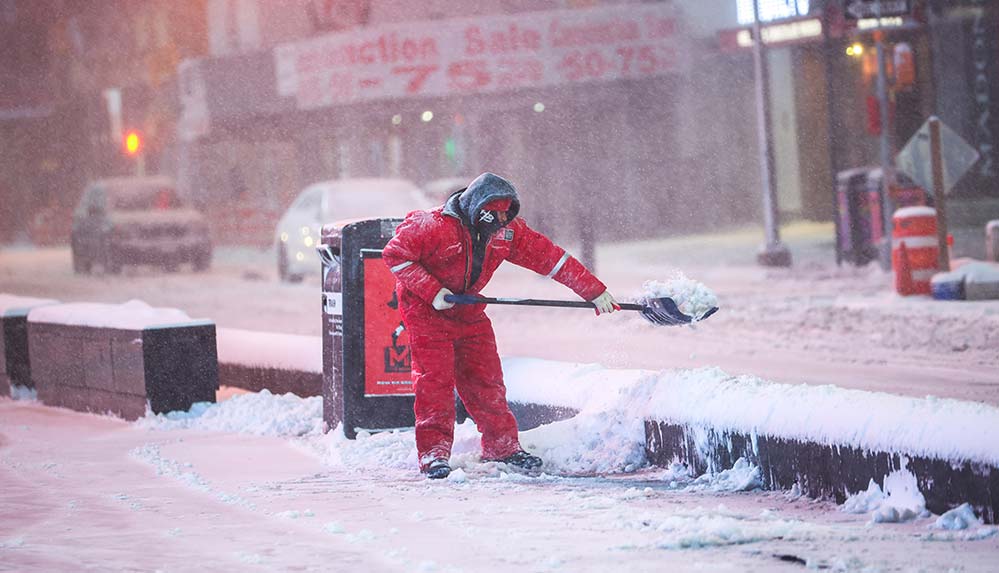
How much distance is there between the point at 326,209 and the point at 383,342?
1354 centimetres

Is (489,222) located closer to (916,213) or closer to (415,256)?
(415,256)

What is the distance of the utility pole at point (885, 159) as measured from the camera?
17828 mm

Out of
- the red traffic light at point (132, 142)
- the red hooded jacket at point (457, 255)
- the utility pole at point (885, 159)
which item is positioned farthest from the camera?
the red traffic light at point (132, 142)

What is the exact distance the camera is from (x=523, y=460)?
262 inches

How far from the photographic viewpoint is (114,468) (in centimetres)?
719

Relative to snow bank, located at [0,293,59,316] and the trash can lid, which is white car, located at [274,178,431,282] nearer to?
the trash can lid

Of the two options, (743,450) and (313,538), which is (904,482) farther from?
(313,538)

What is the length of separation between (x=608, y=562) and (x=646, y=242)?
24.6 m

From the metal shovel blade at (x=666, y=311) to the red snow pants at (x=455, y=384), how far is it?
0.77 meters

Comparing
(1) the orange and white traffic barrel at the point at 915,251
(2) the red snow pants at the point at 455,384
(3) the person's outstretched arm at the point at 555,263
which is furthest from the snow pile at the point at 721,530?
(1) the orange and white traffic barrel at the point at 915,251

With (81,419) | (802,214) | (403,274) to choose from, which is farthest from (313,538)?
(802,214)

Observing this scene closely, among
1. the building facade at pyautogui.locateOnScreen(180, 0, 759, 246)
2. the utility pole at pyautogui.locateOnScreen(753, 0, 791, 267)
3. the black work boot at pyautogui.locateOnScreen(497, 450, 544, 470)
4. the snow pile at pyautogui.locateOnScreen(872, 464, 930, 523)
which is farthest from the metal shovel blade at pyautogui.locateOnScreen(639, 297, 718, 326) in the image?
the building facade at pyautogui.locateOnScreen(180, 0, 759, 246)

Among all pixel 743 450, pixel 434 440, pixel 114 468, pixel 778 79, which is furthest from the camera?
pixel 778 79

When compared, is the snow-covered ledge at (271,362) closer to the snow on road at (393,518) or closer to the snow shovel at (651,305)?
the snow on road at (393,518)
